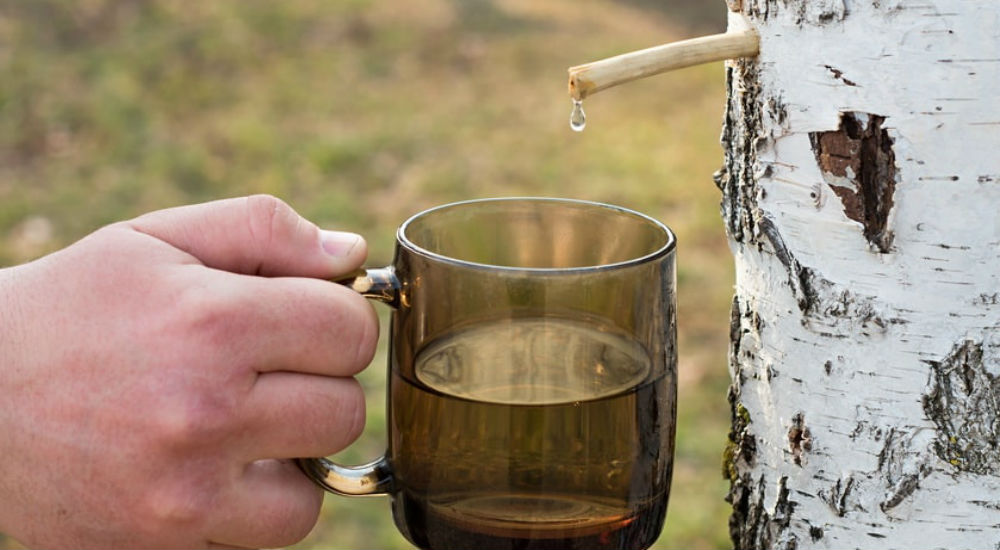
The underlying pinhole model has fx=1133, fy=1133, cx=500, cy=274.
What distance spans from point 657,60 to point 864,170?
9.3 inches

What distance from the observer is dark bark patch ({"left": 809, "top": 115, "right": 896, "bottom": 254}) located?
1117mm

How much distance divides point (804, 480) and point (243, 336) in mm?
617

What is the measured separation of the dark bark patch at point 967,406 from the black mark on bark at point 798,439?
0.42 feet

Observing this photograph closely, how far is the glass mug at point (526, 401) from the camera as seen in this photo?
42.6 inches

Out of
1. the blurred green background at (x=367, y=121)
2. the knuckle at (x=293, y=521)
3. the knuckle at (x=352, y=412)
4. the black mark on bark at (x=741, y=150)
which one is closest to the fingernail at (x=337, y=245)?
the knuckle at (x=352, y=412)

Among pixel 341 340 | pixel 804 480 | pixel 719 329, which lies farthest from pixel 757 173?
pixel 719 329

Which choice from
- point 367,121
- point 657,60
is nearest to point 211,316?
point 657,60

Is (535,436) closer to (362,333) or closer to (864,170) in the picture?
(362,333)

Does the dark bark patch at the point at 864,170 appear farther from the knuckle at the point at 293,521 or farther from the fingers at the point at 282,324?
the knuckle at the point at 293,521

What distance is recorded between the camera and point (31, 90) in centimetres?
584

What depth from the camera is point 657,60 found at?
1.16 m

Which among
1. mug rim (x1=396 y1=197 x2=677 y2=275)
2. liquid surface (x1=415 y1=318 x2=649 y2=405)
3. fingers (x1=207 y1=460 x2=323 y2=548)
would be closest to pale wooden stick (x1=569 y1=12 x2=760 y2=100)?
mug rim (x1=396 y1=197 x2=677 y2=275)

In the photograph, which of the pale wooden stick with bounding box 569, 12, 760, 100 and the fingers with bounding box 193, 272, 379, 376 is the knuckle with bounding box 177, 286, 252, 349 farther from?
the pale wooden stick with bounding box 569, 12, 760, 100

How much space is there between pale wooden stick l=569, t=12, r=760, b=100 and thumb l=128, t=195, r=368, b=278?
0.30 m
